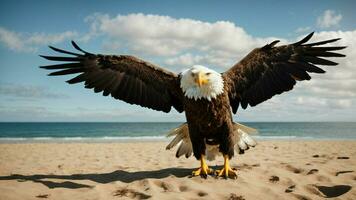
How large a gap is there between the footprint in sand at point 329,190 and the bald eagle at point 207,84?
1.14 meters

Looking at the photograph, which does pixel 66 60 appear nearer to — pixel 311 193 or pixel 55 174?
pixel 55 174

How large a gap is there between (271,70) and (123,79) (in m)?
2.56

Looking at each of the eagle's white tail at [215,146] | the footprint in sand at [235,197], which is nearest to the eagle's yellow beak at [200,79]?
the eagle's white tail at [215,146]

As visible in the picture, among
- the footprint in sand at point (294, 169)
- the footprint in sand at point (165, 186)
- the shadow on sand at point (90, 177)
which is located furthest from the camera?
the footprint in sand at point (294, 169)

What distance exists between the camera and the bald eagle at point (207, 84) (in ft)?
15.6

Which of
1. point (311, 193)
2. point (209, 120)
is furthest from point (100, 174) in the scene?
point (311, 193)

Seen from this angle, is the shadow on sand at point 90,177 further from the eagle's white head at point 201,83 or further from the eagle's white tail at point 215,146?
the eagle's white head at point 201,83

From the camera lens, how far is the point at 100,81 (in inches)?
231

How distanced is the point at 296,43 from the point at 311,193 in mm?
2425

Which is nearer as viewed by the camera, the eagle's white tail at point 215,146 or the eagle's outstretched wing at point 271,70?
the eagle's outstretched wing at point 271,70

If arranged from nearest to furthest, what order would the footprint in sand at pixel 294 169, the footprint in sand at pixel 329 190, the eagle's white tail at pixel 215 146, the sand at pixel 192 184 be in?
the sand at pixel 192 184, the footprint in sand at pixel 329 190, the footprint in sand at pixel 294 169, the eagle's white tail at pixel 215 146

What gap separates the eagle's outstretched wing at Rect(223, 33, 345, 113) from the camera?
5246 mm

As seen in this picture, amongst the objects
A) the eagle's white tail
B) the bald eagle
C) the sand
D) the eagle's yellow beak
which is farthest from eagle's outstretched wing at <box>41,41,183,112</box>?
the sand

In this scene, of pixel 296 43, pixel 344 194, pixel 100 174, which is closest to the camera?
pixel 344 194
